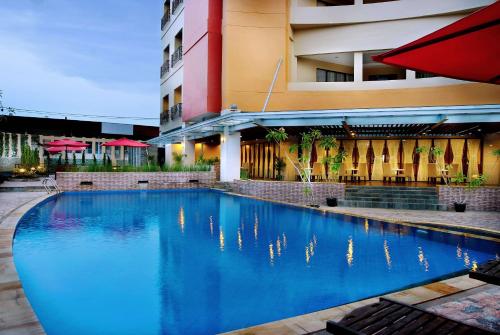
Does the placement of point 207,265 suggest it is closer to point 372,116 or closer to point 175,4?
point 372,116

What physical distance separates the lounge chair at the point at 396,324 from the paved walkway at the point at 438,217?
6751mm

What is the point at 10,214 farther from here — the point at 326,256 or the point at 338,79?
the point at 338,79

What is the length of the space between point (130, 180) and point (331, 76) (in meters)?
13.3

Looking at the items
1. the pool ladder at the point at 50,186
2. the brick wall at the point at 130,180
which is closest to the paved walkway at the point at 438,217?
the brick wall at the point at 130,180

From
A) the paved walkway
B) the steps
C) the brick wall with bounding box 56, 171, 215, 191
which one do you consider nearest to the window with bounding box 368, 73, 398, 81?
the steps

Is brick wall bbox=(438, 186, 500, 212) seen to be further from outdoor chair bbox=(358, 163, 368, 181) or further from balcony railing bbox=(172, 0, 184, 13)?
balcony railing bbox=(172, 0, 184, 13)

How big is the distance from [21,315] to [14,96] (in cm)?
12697

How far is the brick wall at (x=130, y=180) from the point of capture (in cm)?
1721

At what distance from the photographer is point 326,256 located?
664 centimetres

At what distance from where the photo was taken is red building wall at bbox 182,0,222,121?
19875 mm

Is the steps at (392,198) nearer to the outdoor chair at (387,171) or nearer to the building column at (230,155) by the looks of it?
the outdoor chair at (387,171)

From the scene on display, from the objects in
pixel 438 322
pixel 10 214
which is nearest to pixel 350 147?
pixel 10 214

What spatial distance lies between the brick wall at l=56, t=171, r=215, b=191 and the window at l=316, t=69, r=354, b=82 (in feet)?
28.3

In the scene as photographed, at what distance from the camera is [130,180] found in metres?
18.3
